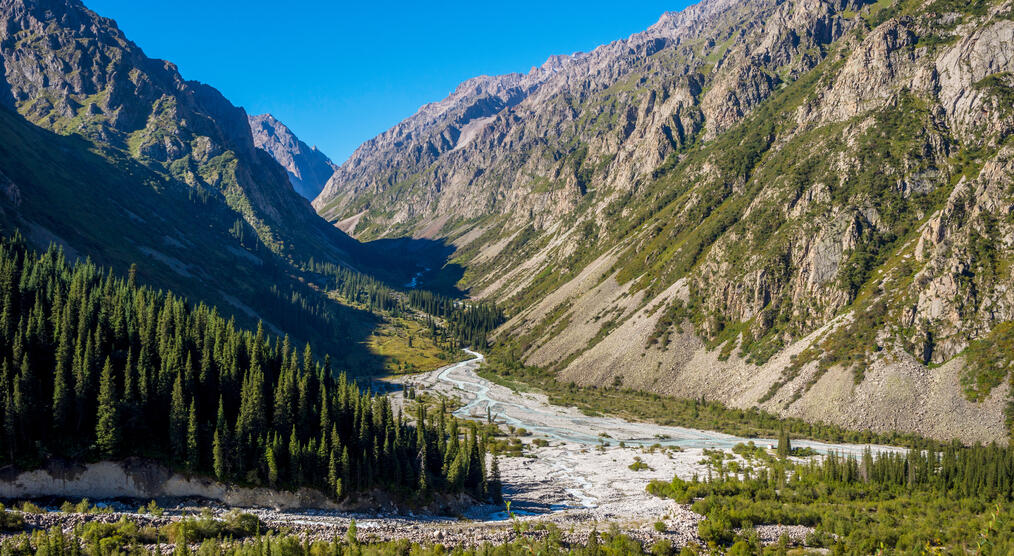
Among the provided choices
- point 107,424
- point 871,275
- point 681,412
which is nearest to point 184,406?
point 107,424

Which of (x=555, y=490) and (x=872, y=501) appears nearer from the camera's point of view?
(x=872, y=501)

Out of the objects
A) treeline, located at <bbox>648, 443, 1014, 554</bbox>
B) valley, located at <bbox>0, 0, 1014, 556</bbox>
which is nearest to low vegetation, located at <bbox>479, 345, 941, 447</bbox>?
valley, located at <bbox>0, 0, 1014, 556</bbox>

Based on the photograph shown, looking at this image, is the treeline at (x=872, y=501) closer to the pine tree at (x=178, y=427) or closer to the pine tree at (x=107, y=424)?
the pine tree at (x=178, y=427)

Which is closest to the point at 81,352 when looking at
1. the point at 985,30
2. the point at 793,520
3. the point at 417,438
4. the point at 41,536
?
the point at 41,536

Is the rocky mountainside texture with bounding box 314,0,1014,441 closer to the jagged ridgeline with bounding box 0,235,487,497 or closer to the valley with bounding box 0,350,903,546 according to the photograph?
the valley with bounding box 0,350,903,546

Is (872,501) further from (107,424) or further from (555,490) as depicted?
(107,424)

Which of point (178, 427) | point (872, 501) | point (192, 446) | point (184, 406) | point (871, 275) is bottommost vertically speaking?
point (872, 501)
